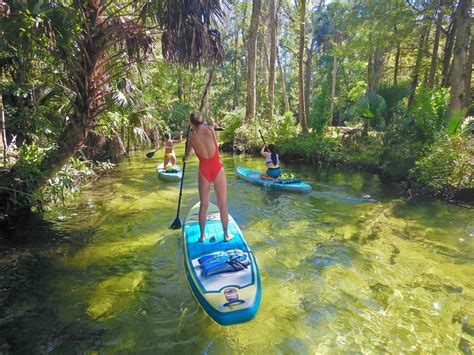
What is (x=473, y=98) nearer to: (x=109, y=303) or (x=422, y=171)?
(x=422, y=171)

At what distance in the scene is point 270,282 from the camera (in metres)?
5.40

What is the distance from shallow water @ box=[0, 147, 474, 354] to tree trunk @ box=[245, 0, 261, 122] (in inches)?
448

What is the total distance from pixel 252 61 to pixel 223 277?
17.1 m

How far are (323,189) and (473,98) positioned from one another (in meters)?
13.3

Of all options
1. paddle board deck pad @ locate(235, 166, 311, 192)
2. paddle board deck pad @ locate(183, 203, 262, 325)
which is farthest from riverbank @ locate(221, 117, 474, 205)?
paddle board deck pad @ locate(183, 203, 262, 325)

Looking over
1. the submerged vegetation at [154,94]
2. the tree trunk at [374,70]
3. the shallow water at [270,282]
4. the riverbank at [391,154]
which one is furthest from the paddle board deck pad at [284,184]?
the tree trunk at [374,70]

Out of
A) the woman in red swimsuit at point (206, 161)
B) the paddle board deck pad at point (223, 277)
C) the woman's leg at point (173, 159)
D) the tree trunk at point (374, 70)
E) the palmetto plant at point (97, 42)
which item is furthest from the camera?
the tree trunk at point (374, 70)

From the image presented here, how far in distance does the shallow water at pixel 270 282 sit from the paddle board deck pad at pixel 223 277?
1.61 feet

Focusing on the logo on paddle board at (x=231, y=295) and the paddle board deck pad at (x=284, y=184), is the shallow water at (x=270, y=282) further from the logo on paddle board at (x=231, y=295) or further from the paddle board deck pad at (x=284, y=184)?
the paddle board deck pad at (x=284, y=184)

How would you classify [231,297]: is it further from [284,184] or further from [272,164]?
[272,164]

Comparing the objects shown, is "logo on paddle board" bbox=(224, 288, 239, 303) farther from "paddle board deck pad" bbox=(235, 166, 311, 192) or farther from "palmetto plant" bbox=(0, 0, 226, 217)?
"paddle board deck pad" bbox=(235, 166, 311, 192)

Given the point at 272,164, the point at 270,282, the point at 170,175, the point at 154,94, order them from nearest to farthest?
1. the point at 270,282
2. the point at 272,164
3. the point at 170,175
4. the point at 154,94

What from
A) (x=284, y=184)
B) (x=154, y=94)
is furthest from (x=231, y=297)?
(x=154, y=94)

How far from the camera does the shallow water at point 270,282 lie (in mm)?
4039
